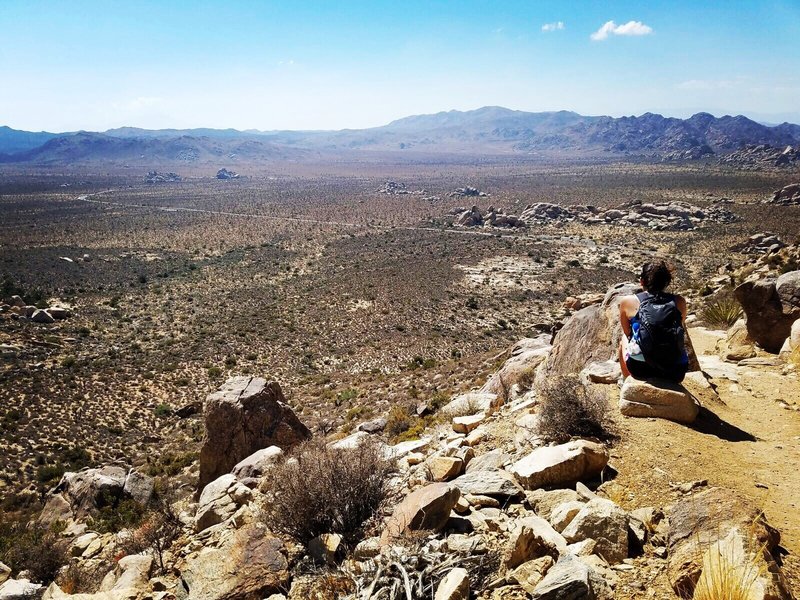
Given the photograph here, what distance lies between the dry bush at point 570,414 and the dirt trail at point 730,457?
1.05 ft

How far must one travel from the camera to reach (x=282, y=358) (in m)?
28.2

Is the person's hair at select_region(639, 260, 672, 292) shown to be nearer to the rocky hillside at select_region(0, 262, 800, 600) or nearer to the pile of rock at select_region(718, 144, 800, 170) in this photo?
the rocky hillside at select_region(0, 262, 800, 600)

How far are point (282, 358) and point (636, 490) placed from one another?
992 inches

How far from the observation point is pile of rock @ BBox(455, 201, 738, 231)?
6562cm

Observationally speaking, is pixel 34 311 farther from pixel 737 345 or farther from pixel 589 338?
pixel 737 345

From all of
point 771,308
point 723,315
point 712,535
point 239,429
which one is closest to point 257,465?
point 239,429

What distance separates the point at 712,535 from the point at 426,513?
2.22m

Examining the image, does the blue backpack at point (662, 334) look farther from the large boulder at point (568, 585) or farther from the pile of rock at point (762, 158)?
the pile of rock at point (762, 158)

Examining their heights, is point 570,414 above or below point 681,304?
below

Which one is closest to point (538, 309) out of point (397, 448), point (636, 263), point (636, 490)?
point (636, 263)

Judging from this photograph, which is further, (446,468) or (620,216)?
(620,216)

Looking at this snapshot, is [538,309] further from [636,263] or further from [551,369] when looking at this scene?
[551,369]

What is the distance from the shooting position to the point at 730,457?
529cm

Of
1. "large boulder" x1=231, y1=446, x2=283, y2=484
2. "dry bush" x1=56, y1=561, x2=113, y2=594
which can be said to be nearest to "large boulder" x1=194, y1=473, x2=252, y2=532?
"large boulder" x1=231, y1=446, x2=283, y2=484
